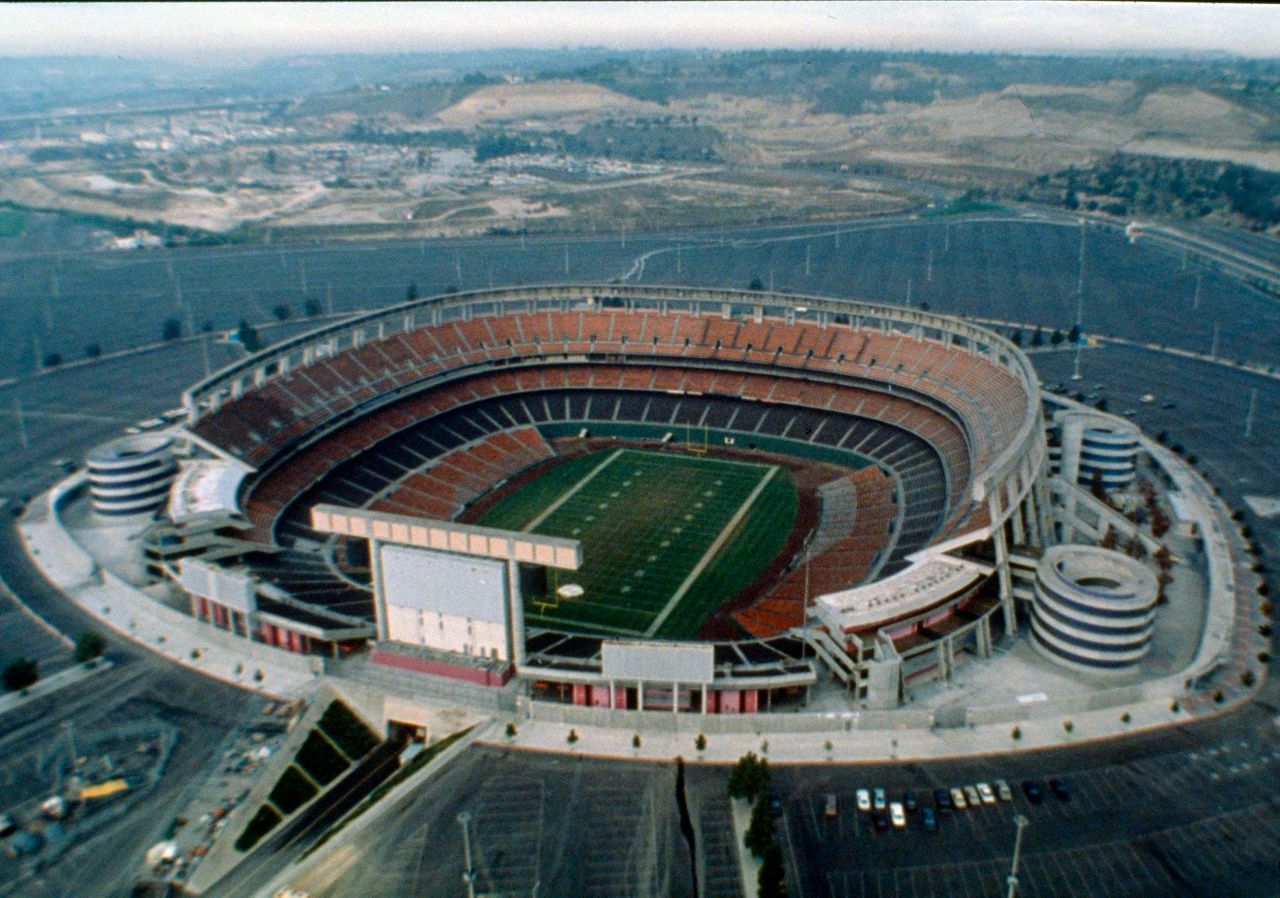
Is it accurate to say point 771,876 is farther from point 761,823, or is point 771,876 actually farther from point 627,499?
point 627,499

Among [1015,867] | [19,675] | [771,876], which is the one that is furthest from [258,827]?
[1015,867]

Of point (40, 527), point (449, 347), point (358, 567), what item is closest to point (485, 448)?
point (449, 347)

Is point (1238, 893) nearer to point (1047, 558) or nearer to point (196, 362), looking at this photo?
point (1047, 558)

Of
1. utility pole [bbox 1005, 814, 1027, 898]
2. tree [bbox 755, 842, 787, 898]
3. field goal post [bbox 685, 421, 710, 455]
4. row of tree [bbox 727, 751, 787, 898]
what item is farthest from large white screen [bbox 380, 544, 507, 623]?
field goal post [bbox 685, 421, 710, 455]

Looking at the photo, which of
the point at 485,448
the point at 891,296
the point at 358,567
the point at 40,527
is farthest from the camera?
the point at 891,296

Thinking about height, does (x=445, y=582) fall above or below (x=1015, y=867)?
above
